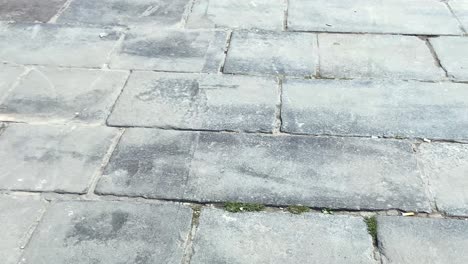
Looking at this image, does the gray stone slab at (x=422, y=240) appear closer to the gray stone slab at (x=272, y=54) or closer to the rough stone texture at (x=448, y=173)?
the rough stone texture at (x=448, y=173)

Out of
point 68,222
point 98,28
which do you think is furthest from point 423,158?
point 98,28

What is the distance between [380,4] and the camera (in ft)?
14.8

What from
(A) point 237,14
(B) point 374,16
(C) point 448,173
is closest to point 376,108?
(C) point 448,173

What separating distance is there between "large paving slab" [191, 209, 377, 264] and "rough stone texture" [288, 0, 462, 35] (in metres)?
2.05

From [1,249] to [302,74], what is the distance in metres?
2.05

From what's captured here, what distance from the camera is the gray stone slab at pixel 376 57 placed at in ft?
11.6

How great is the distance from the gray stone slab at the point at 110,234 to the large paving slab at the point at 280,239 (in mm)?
115

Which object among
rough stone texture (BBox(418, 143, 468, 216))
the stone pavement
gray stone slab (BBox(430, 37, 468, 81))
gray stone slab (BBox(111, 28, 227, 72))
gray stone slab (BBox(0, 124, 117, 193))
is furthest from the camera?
gray stone slab (BBox(111, 28, 227, 72))

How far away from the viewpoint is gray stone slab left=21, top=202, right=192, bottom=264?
2.25 meters

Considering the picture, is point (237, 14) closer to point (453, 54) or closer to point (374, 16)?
point (374, 16)

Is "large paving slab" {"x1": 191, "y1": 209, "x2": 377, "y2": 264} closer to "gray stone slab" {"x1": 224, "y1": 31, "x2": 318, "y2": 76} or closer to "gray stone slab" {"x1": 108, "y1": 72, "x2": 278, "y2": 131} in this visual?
"gray stone slab" {"x1": 108, "y1": 72, "x2": 278, "y2": 131}

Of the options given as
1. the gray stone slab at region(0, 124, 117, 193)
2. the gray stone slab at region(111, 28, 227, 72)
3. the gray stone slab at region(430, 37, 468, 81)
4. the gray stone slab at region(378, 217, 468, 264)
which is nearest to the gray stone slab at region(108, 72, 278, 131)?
the gray stone slab at region(111, 28, 227, 72)

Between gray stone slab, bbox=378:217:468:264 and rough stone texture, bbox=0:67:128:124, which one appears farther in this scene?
rough stone texture, bbox=0:67:128:124

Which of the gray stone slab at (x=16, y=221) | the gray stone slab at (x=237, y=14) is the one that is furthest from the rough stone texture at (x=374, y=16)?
the gray stone slab at (x=16, y=221)
